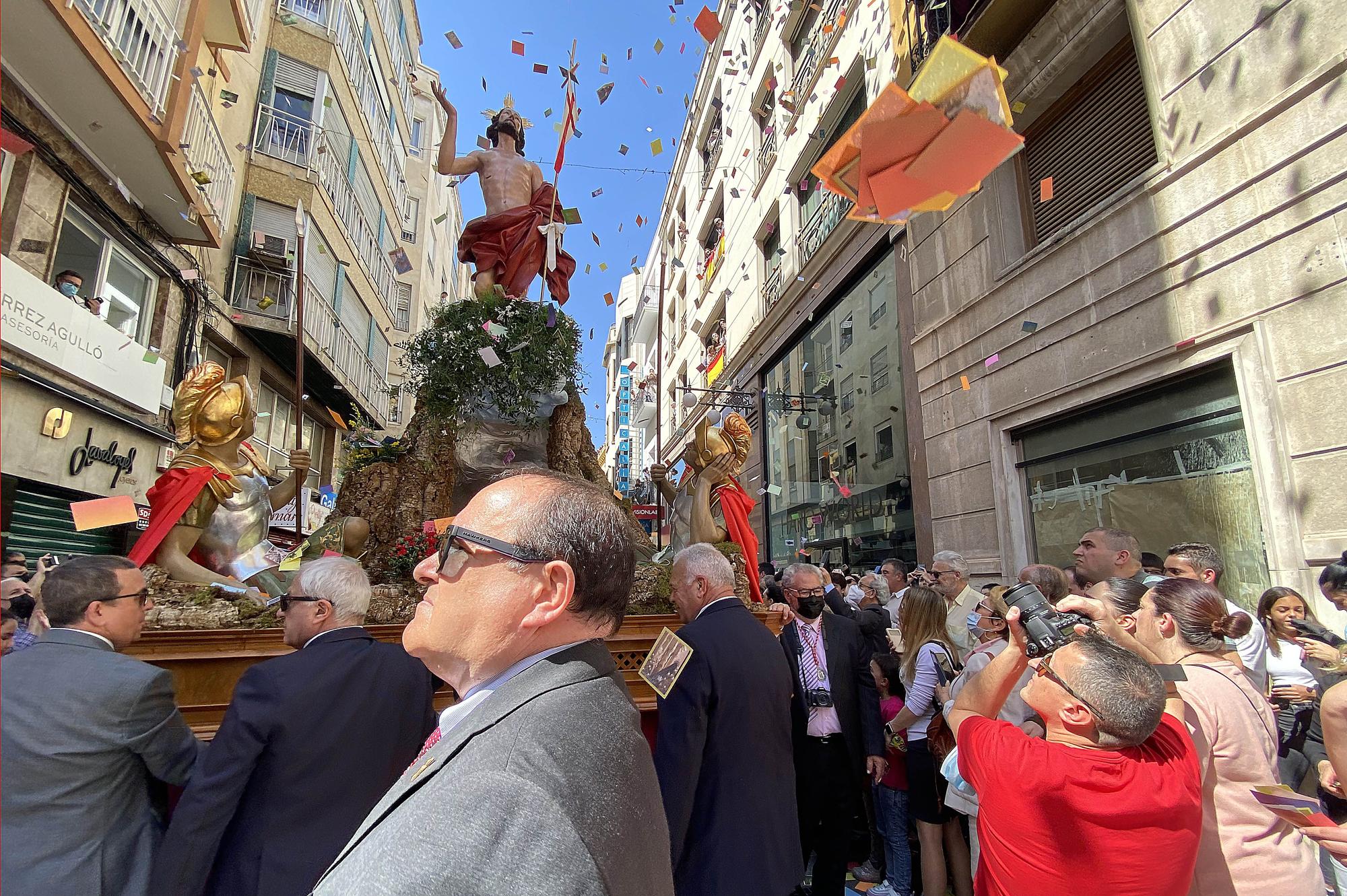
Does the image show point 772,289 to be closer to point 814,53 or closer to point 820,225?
point 820,225

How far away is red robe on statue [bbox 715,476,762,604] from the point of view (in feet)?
15.0

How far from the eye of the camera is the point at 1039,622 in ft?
6.99

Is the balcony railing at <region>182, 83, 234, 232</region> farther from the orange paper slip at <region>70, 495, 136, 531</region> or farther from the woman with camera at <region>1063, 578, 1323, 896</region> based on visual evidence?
the woman with camera at <region>1063, 578, 1323, 896</region>

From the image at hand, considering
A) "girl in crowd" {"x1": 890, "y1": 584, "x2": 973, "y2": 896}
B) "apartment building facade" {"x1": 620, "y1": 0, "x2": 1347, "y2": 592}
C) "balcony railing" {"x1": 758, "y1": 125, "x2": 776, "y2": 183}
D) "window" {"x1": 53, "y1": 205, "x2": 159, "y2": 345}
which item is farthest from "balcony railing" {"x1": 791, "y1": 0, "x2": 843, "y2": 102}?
"girl in crowd" {"x1": 890, "y1": 584, "x2": 973, "y2": 896}

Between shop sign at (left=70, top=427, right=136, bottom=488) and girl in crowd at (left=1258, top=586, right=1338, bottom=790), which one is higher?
shop sign at (left=70, top=427, right=136, bottom=488)

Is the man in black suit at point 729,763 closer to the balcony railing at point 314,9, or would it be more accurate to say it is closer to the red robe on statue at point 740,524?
the red robe on statue at point 740,524

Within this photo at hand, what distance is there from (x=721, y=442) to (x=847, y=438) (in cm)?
750

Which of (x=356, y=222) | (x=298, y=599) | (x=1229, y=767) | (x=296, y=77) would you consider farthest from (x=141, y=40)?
(x=1229, y=767)

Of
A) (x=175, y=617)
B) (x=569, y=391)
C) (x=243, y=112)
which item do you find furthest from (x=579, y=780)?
(x=243, y=112)

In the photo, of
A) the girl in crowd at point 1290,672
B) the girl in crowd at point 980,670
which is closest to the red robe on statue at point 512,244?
the girl in crowd at point 980,670

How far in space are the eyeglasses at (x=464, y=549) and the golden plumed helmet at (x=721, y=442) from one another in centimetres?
357

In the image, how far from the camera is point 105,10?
22.1 feet

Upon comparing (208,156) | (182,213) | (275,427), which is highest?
(208,156)

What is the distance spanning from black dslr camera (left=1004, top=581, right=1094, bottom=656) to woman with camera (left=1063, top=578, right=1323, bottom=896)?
557 millimetres
